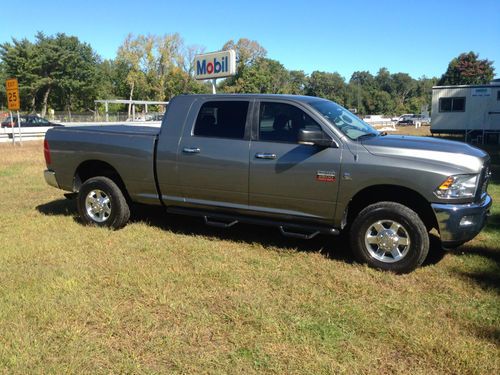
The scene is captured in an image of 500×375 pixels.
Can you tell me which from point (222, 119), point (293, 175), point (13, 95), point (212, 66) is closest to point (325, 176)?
point (293, 175)

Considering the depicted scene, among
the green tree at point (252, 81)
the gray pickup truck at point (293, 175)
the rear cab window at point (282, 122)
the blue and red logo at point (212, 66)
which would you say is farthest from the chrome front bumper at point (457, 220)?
the green tree at point (252, 81)

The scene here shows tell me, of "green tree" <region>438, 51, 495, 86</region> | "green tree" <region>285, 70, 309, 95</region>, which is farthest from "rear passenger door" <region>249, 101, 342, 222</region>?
"green tree" <region>285, 70, 309, 95</region>

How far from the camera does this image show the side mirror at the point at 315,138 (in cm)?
485

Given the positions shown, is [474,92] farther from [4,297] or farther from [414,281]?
[4,297]

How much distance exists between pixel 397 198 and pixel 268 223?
1.45 m

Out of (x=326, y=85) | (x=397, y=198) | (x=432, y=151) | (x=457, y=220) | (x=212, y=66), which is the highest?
(x=326, y=85)

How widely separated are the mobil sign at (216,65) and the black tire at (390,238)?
610 inches

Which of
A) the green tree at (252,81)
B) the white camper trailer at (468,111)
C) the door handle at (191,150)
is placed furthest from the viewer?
the green tree at (252,81)

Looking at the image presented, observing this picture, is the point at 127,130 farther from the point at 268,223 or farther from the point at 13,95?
the point at 13,95

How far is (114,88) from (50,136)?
79.1m

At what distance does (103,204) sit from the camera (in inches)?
255

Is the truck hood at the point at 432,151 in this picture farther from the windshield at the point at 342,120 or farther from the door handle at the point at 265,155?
the door handle at the point at 265,155

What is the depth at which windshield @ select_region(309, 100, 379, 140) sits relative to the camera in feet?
17.0

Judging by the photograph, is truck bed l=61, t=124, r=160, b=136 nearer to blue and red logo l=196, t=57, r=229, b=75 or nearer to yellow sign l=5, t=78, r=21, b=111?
blue and red logo l=196, t=57, r=229, b=75
